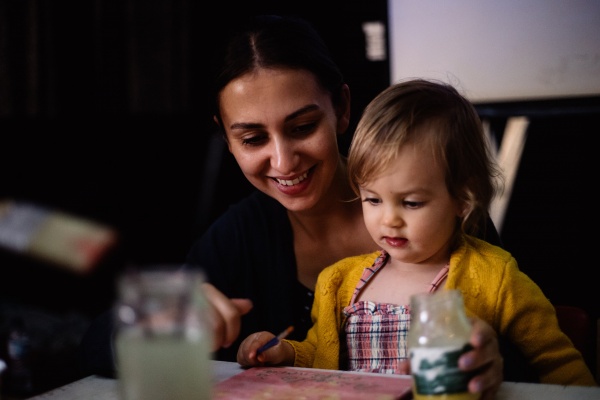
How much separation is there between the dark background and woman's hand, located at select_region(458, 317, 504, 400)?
2.38 metres

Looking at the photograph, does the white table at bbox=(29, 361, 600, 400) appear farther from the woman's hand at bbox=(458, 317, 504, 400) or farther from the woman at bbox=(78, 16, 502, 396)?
the woman at bbox=(78, 16, 502, 396)

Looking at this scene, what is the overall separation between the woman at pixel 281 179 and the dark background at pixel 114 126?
1595mm

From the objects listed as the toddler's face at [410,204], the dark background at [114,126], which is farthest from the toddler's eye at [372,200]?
the dark background at [114,126]

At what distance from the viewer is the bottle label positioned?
30.3 inches

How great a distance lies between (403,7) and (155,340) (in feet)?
8.19

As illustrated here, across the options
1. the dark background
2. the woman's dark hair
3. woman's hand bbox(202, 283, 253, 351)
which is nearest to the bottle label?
woman's hand bbox(202, 283, 253, 351)

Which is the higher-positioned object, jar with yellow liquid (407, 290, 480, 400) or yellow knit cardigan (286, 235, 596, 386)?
jar with yellow liquid (407, 290, 480, 400)

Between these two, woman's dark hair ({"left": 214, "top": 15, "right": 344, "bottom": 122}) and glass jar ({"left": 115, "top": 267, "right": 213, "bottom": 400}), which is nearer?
glass jar ({"left": 115, "top": 267, "right": 213, "bottom": 400})

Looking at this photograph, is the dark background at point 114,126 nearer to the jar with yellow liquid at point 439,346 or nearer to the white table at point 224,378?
the white table at point 224,378

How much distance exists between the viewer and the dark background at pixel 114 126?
3.43 m

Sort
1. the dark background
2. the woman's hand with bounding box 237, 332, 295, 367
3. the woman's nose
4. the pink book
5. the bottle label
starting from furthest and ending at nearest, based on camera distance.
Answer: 1. the dark background
2. the woman's nose
3. the woman's hand with bounding box 237, 332, 295, 367
4. the pink book
5. the bottle label

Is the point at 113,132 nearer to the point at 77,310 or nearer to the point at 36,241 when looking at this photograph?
the point at 36,241

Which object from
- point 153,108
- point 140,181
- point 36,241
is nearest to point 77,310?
point 36,241

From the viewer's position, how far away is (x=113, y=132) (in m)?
3.60
